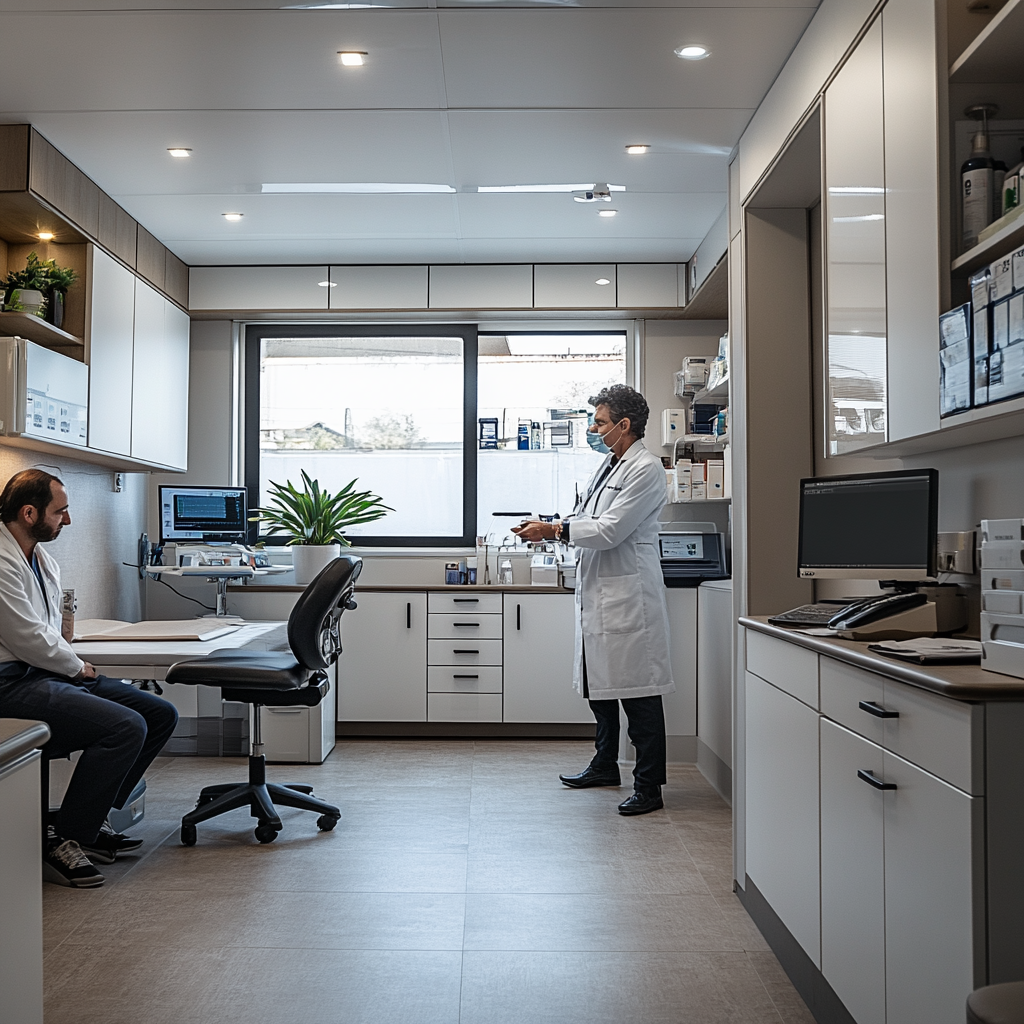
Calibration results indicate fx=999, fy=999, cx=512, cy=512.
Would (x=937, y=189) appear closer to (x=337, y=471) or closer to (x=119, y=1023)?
(x=119, y=1023)

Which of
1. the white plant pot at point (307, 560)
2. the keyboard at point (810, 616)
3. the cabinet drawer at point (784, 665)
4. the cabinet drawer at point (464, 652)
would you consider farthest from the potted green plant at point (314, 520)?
the keyboard at point (810, 616)

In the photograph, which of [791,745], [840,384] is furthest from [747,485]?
[791,745]

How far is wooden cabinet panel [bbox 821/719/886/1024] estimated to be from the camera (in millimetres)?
1796

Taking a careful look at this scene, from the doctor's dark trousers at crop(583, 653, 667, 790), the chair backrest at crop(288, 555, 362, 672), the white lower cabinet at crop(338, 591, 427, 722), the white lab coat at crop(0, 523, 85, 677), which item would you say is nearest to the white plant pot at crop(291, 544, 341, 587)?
the white lower cabinet at crop(338, 591, 427, 722)

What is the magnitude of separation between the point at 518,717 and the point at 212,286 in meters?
2.84

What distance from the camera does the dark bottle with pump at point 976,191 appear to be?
1.88 meters

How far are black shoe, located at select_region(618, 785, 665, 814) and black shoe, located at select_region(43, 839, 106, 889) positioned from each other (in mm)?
1882

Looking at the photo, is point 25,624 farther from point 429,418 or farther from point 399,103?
point 429,418

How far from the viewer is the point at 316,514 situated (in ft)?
17.1

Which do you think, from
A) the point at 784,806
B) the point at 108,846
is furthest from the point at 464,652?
the point at 784,806

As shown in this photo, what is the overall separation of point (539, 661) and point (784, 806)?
110 inches

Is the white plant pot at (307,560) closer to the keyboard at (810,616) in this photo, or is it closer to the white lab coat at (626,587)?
the white lab coat at (626,587)

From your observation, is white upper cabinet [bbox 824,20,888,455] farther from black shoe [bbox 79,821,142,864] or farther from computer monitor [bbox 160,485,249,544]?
computer monitor [bbox 160,485,249,544]

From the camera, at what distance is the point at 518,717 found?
5195 mm
